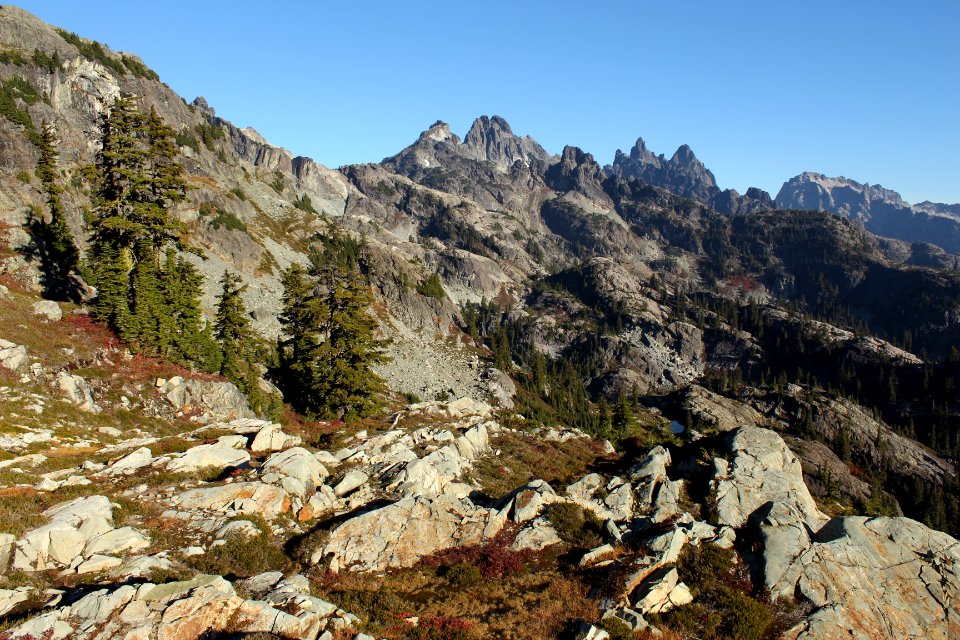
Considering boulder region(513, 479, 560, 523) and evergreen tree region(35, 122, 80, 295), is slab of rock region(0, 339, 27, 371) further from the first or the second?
boulder region(513, 479, 560, 523)

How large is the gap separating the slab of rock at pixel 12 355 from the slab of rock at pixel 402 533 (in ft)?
82.3

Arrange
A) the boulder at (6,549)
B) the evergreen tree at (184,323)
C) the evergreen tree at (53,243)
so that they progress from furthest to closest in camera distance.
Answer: the evergreen tree at (53,243) < the evergreen tree at (184,323) < the boulder at (6,549)

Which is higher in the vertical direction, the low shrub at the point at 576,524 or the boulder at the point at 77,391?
the boulder at the point at 77,391

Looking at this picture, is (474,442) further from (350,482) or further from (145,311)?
(145,311)

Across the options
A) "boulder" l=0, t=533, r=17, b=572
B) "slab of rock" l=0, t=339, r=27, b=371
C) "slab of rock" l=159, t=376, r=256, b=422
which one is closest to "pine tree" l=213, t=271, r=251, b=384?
"slab of rock" l=159, t=376, r=256, b=422

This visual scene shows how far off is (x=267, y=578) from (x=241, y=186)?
161 m

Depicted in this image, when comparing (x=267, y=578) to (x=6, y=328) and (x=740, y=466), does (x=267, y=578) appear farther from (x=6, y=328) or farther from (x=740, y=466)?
(x=6, y=328)

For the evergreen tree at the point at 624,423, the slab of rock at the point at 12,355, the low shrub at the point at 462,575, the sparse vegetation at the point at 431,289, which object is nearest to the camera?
the low shrub at the point at 462,575

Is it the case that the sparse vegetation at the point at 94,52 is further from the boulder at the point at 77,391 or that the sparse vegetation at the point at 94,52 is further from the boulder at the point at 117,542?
the boulder at the point at 117,542

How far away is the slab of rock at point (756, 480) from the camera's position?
25.8m

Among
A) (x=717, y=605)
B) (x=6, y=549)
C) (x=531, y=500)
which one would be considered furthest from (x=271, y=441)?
(x=717, y=605)

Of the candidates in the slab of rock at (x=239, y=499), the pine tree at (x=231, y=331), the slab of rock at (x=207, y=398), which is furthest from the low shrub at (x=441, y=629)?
the pine tree at (x=231, y=331)

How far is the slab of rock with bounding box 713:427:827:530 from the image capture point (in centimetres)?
2581

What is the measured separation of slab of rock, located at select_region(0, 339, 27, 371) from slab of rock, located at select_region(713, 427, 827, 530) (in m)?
41.7
